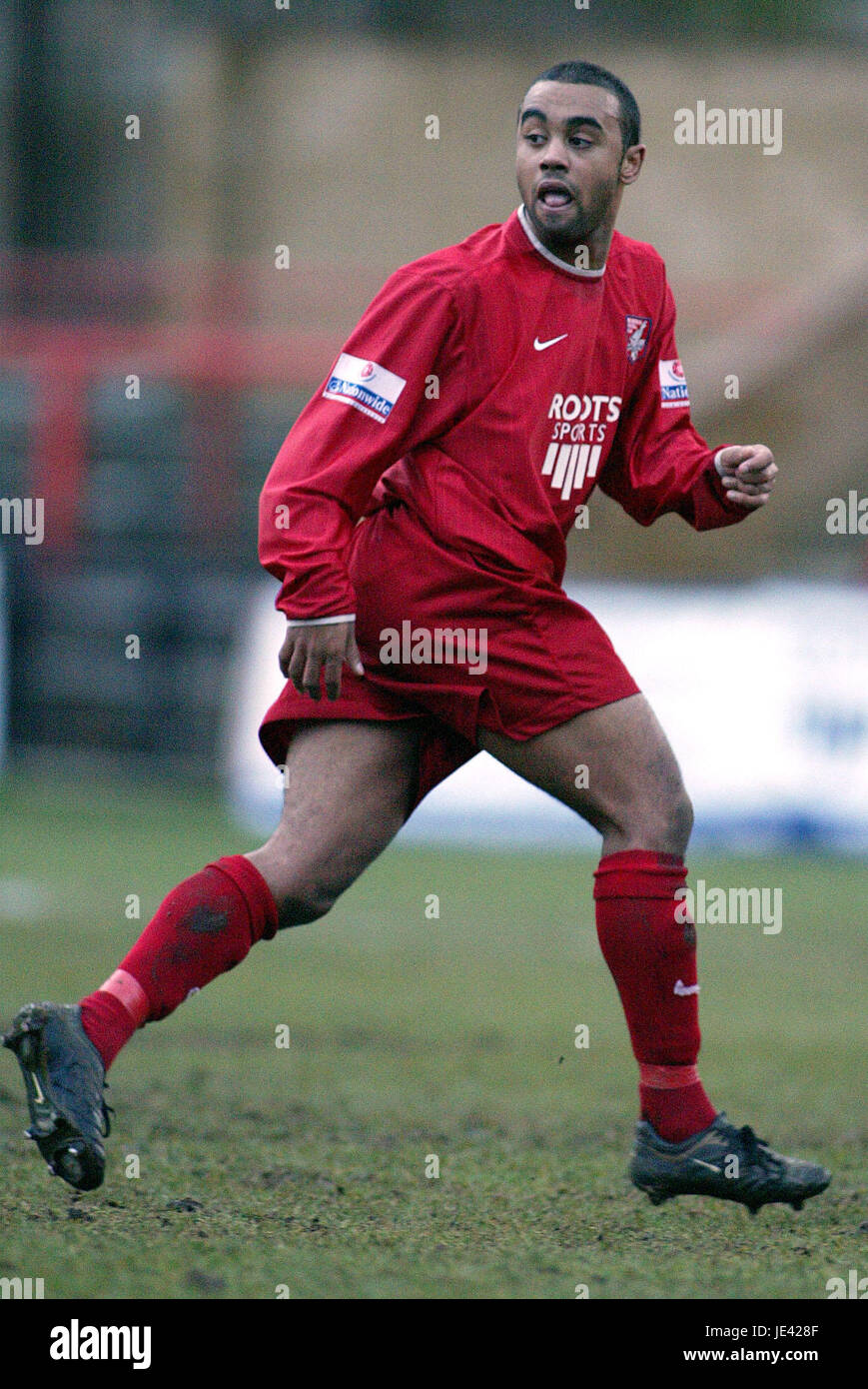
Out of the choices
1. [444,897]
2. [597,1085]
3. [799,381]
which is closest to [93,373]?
[799,381]

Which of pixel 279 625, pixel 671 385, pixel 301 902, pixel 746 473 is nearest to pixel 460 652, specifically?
pixel 301 902

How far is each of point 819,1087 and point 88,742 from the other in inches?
351

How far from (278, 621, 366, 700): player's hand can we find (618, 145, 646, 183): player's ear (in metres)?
1.05

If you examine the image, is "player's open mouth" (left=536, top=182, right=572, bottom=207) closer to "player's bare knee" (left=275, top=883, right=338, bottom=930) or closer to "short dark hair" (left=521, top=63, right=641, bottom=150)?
"short dark hair" (left=521, top=63, right=641, bottom=150)

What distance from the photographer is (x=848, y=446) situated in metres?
15.9

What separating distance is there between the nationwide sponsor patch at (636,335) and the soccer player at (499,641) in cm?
6

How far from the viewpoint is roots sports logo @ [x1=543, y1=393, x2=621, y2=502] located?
3.93 m

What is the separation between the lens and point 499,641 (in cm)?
391

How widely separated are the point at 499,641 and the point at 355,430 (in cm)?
50

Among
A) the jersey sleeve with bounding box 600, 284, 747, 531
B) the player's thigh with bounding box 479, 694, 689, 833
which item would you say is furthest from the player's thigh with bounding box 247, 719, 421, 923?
the jersey sleeve with bounding box 600, 284, 747, 531

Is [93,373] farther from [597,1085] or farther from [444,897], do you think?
[597,1085]
